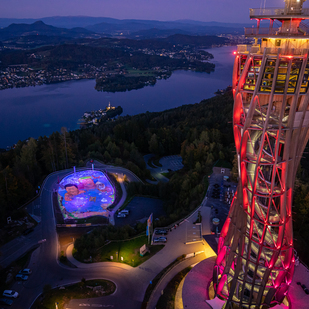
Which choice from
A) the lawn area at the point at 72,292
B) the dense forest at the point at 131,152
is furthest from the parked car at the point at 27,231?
the lawn area at the point at 72,292

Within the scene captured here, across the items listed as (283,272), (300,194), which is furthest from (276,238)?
(300,194)

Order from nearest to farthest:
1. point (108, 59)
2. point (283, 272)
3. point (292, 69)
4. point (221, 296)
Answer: point (292, 69)
point (283, 272)
point (221, 296)
point (108, 59)

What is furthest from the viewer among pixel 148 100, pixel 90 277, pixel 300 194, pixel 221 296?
pixel 148 100

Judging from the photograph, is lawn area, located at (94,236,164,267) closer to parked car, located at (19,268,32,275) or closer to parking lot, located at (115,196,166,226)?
parking lot, located at (115,196,166,226)

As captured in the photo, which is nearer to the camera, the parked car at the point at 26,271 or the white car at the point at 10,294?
the white car at the point at 10,294

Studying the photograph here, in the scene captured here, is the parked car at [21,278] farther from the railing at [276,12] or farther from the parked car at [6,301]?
the railing at [276,12]

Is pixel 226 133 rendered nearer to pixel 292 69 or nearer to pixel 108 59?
pixel 292 69

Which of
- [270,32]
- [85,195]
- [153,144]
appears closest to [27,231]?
[85,195]
